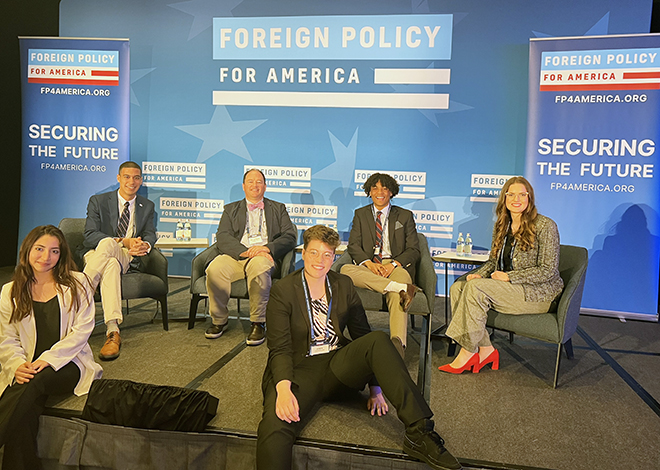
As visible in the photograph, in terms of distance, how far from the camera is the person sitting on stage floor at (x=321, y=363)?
80.7 inches

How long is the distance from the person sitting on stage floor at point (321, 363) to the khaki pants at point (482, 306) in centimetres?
91

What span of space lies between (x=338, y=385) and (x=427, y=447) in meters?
0.52

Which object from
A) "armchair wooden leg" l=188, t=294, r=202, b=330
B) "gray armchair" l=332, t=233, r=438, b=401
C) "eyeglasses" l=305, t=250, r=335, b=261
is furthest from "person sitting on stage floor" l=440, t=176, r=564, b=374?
"armchair wooden leg" l=188, t=294, r=202, b=330

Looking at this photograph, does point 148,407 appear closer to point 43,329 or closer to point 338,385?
point 43,329

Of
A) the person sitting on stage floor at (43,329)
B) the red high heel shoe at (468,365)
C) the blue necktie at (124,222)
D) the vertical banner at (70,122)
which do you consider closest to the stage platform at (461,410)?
the red high heel shoe at (468,365)

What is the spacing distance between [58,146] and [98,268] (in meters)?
3.00

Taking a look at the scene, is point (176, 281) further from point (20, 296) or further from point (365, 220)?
point (20, 296)

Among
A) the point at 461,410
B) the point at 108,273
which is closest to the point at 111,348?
the point at 108,273

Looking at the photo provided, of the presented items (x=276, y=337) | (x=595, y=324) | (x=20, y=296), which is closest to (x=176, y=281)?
(x=20, y=296)

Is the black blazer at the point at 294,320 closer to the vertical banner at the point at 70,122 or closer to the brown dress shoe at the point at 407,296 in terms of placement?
the brown dress shoe at the point at 407,296

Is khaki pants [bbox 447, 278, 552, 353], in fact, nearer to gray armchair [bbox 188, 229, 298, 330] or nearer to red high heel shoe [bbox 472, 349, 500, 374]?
red high heel shoe [bbox 472, 349, 500, 374]

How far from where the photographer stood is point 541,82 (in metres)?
4.73

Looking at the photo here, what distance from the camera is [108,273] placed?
3.51 meters

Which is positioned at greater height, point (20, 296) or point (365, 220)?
point (365, 220)
